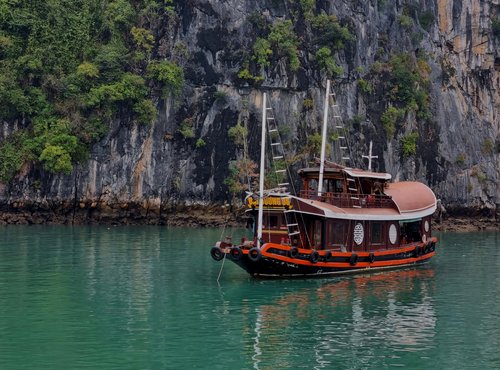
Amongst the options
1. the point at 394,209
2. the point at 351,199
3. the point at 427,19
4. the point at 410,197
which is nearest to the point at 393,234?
the point at 394,209

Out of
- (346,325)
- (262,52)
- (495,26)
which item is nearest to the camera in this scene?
(346,325)

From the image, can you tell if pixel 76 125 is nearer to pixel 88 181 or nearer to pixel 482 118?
pixel 88 181

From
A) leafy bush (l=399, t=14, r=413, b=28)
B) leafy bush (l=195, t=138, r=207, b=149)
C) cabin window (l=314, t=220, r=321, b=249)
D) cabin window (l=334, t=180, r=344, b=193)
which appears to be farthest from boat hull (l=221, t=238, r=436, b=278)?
leafy bush (l=399, t=14, r=413, b=28)

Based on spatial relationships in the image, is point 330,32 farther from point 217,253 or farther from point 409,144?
point 217,253

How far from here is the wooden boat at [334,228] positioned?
85.9 feet

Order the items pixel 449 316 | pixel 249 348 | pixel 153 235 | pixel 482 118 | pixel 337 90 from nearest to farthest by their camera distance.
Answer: pixel 249 348 < pixel 449 316 < pixel 153 235 < pixel 337 90 < pixel 482 118

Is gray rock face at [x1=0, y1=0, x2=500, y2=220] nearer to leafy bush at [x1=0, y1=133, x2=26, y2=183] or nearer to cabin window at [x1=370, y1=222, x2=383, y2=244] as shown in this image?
leafy bush at [x1=0, y1=133, x2=26, y2=183]

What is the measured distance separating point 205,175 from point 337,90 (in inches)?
400

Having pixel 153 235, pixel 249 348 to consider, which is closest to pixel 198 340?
pixel 249 348

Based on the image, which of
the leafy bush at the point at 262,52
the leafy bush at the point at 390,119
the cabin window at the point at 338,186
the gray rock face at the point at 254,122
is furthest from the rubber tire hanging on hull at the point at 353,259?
the leafy bush at the point at 390,119

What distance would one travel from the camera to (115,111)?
50312 millimetres

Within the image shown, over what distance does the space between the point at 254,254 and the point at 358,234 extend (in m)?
4.97

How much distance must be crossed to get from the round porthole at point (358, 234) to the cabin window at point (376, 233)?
645 millimetres

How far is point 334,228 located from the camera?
91.7 feet
